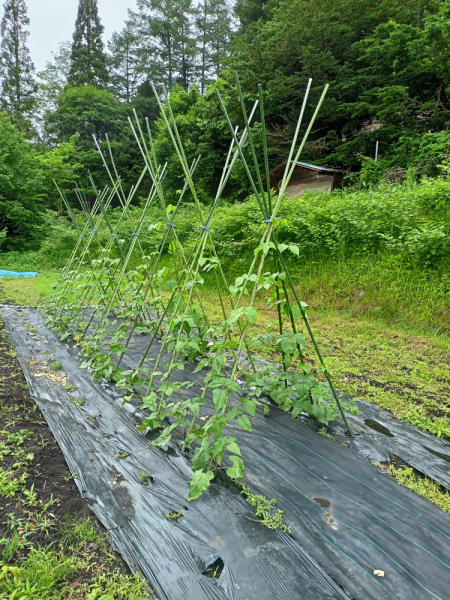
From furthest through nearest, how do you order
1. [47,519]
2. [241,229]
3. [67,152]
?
[67,152], [241,229], [47,519]

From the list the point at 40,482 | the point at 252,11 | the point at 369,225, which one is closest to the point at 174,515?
the point at 40,482

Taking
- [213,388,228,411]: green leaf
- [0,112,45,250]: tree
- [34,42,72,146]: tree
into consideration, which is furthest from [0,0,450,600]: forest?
[34,42,72,146]: tree

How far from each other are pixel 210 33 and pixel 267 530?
1105 inches

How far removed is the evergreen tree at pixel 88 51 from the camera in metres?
23.2

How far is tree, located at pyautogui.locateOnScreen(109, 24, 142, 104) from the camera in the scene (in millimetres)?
24766

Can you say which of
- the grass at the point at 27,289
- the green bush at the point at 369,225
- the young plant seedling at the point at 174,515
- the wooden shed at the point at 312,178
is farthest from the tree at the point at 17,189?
the young plant seedling at the point at 174,515

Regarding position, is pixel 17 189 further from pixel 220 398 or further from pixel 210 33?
pixel 210 33

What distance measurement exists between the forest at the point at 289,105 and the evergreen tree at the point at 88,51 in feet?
11.2

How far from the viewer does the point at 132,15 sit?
81.5 feet

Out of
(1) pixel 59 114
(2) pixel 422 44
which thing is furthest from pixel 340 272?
(1) pixel 59 114

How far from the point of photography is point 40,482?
1645 mm

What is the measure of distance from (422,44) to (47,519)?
37.8 ft

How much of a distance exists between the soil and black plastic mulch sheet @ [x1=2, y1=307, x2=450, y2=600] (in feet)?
0.17

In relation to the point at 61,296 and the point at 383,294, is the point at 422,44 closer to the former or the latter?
the point at 383,294
